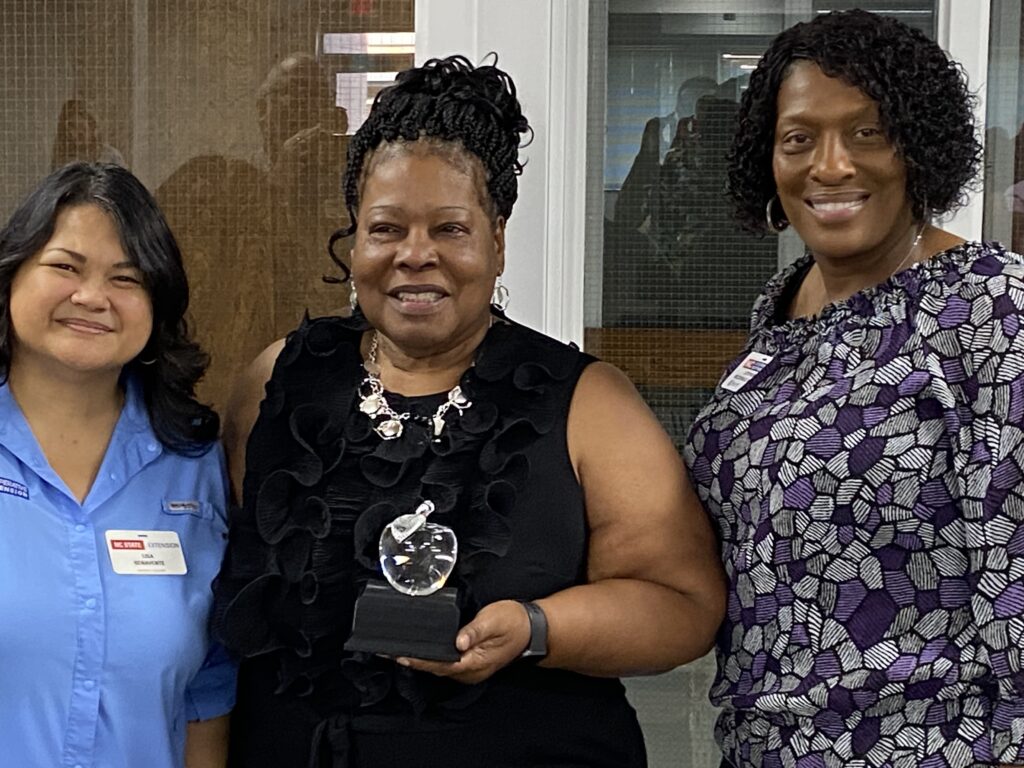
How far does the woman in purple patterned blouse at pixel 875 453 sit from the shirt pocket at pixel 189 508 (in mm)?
784

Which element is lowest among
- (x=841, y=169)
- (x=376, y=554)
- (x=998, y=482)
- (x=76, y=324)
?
(x=376, y=554)

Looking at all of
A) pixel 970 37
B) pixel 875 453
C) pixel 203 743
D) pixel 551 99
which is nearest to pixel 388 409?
pixel 203 743

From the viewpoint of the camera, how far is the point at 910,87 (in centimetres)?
180

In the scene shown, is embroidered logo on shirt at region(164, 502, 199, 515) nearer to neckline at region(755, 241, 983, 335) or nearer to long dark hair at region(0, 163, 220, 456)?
long dark hair at region(0, 163, 220, 456)

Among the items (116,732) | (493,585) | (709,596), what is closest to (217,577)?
(116,732)

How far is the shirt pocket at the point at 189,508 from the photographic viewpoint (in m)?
1.97

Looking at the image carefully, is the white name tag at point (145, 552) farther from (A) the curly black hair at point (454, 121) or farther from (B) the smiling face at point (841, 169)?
(B) the smiling face at point (841, 169)

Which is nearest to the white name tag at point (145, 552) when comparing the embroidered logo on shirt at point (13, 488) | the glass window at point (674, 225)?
the embroidered logo on shirt at point (13, 488)

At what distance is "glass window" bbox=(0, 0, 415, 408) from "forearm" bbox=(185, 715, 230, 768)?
865 mm

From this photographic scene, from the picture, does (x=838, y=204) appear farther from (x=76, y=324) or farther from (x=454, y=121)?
(x=76, y=324)

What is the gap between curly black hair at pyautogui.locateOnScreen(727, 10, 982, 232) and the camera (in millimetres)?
1797

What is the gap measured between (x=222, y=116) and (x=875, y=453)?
154cm

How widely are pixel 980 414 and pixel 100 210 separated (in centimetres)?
129

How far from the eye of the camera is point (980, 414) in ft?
5.37
